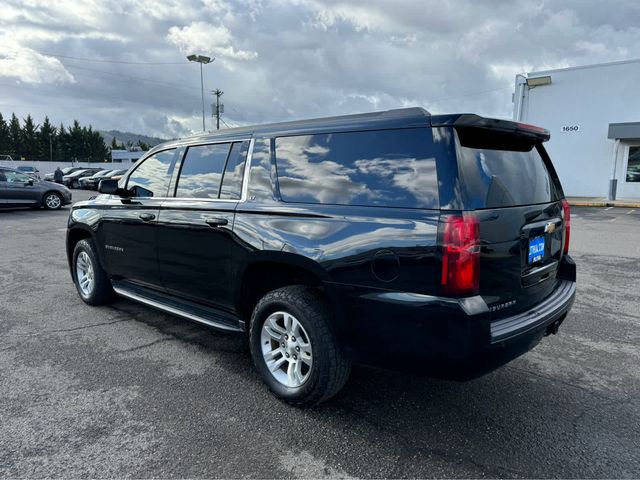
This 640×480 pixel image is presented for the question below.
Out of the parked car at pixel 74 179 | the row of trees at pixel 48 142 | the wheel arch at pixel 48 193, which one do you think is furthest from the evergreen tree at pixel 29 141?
the wheel arch at pixel 48 193

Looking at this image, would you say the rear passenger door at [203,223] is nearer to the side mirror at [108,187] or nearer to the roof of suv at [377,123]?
the roof of suv at [377,123]

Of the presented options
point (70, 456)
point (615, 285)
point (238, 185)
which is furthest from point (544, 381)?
point (615, 285)

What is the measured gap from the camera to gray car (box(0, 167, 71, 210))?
1543 cm

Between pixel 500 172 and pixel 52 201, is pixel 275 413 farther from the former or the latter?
pixel 52 201

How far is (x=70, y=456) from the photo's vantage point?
255cm


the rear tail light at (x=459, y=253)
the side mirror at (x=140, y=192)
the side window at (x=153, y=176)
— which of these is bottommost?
the rear tail light at (x=459, y=253)

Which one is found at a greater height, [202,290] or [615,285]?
[202,290]

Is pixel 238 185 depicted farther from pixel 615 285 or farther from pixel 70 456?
pixel 615 285

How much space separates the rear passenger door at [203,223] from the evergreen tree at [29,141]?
95.0 meters

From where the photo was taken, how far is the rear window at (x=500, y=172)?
2496 mm

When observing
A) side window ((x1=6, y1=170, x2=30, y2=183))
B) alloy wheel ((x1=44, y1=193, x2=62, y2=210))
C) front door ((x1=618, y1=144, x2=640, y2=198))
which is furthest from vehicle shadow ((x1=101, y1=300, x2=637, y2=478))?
front door ((x1=618, y1=144, x2=640, y2=198))

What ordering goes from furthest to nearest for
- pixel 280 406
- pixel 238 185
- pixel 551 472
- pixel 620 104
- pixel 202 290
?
pixel 620 104 → pixel 202 290 → pixel 238 185 → pixel 280 406 → pixel 551 472

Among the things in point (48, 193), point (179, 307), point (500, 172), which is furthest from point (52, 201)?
point (500, 172)

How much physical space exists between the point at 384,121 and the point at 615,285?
5.19m
